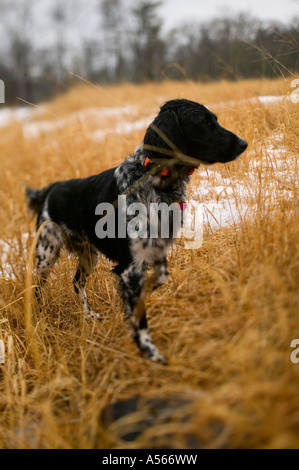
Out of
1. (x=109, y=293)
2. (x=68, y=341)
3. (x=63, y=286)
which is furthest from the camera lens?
(x=63, y=286)

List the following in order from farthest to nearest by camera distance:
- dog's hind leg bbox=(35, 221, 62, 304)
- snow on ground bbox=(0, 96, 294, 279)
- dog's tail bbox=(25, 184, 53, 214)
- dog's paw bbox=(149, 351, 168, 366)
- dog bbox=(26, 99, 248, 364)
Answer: dog's tail bbox=(25, 184, 53, 214)
dog's hind leg bbox=(35, 221, 62, 304)
snow on ground bbox=(0, 96, 294, 279)
dog bbox=(26, 99, 248, 364)
dog's paw bbox=(149, 351, 168, 366)

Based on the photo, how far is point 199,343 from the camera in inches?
62.4

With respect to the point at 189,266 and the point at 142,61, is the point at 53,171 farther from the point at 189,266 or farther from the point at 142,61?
the point at 142,61

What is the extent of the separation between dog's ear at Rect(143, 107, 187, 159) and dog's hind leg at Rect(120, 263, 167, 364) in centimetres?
65

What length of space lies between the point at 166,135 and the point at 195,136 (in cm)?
17

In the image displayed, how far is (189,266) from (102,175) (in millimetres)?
825

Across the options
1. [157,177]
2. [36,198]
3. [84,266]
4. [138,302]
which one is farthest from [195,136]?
[36,198]

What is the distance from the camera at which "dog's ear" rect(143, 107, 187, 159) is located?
2014 millimetres

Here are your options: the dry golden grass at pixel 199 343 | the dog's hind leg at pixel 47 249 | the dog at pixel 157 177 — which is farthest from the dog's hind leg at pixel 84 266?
the dog at pixel 157 177

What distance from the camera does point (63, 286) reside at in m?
2.80

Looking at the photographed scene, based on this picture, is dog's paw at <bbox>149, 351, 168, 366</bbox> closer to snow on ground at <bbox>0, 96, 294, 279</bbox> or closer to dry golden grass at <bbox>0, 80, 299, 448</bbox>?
dry golden grass at <bbox>0, 80, 299, 448</bbox>

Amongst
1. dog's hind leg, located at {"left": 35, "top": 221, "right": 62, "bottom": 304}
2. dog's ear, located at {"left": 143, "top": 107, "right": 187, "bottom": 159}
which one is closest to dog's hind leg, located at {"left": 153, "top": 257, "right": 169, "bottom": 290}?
dog's ear, located at {"left": 143, "top": 107, "right": 187, "bottom": 159}

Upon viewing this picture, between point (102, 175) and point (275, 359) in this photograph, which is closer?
point (275, 359)
